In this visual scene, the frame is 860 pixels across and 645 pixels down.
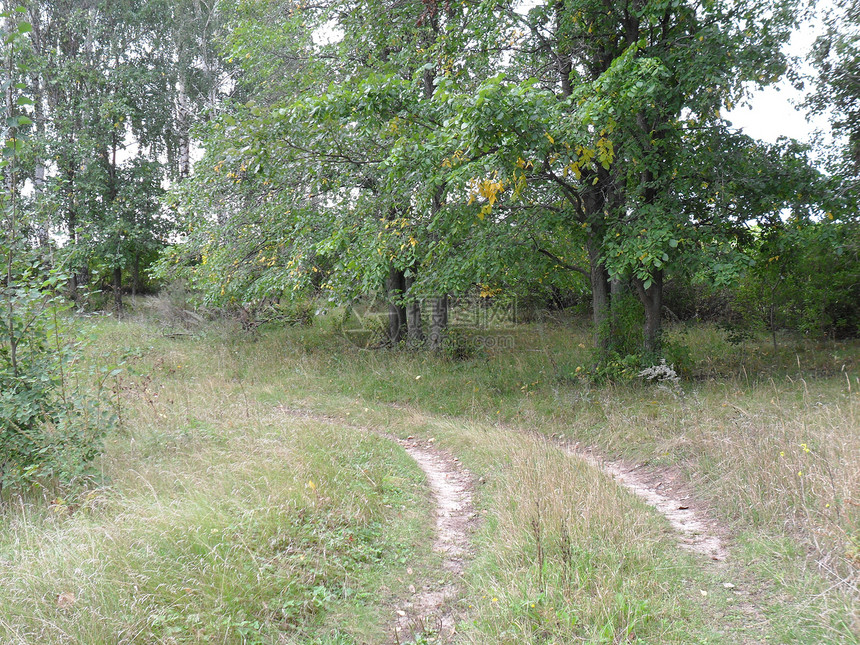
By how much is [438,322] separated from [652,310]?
16.1 feet

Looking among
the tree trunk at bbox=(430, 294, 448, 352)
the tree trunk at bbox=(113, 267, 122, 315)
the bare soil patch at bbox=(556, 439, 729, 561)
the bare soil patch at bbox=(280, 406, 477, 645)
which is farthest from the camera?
the tree trunk at bbox=(113, 267, 122, 315)

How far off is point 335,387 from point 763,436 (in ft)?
24.8

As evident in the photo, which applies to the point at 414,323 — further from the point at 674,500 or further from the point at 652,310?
the point at 674,500

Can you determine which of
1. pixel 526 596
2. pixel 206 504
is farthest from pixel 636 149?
pixel 206 504

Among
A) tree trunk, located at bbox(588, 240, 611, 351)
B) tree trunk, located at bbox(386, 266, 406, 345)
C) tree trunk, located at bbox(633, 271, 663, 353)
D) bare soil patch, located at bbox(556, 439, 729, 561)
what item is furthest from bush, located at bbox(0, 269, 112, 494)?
tree trunk, located at bbox(386, 266, 406, 345)

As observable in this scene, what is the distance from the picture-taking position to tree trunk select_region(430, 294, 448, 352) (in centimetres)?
1233

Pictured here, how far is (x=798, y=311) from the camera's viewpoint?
40.6 feet

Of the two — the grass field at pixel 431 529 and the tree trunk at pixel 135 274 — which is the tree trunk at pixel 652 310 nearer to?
the grass field at pixel 431 529

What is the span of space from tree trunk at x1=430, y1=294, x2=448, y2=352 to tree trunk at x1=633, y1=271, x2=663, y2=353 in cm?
443

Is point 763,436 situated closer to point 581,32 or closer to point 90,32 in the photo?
point 581,32

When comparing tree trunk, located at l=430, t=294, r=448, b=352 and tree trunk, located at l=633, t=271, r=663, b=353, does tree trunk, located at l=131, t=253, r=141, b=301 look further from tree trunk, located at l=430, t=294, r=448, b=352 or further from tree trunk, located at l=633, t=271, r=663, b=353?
tree trunk, located at l=633, t=271, r=663, b=353

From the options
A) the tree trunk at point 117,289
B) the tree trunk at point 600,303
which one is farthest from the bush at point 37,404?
the tree trunk at point 117,289

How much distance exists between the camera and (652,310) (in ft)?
31.1

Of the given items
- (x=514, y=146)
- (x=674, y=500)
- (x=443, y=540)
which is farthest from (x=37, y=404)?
(x=674, y=500)
